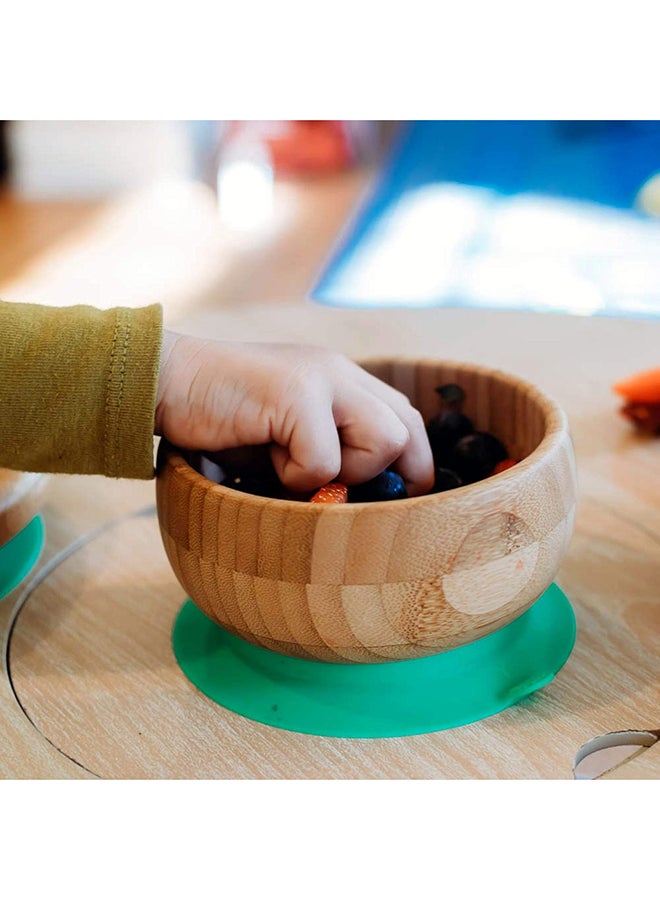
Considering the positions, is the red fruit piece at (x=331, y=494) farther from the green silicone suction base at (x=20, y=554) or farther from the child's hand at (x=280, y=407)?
the green silicone suction base at (x=20, y=554)

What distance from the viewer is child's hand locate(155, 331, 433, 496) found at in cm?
55

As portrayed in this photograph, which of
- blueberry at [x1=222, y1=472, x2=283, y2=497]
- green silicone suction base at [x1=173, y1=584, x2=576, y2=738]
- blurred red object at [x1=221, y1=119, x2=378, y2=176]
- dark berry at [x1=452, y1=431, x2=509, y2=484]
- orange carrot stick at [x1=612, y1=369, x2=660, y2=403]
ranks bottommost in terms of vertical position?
blurred red object at [x1=221, y1=119, x2=378, y2=176]

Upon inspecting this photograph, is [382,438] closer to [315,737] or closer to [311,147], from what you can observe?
[315,737]

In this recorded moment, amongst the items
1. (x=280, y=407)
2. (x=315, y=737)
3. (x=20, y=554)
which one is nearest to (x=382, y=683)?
(x=315, y=737)

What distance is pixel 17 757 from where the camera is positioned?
1.64 ft

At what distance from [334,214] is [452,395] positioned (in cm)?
137

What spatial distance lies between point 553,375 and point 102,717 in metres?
0.51

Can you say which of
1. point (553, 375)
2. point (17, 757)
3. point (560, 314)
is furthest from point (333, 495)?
point (560, 314)

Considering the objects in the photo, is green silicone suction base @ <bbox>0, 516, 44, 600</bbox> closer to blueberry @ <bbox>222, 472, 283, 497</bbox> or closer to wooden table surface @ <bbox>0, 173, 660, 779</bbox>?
wooden table surface @ <bbox>0, 173, 660, 779</bbox>

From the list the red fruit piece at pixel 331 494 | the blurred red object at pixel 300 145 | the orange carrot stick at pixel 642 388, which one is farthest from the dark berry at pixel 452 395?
the blurred red object at pixel 300 145

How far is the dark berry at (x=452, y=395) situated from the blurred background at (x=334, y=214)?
42 centimetres

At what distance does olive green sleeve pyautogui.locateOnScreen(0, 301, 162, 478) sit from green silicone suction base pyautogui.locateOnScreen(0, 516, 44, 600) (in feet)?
0.40

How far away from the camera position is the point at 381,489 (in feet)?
1.83

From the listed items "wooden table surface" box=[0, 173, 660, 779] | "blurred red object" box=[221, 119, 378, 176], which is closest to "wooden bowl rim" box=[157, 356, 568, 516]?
"wooden table surface" box=[0, 173, 660, 779]
